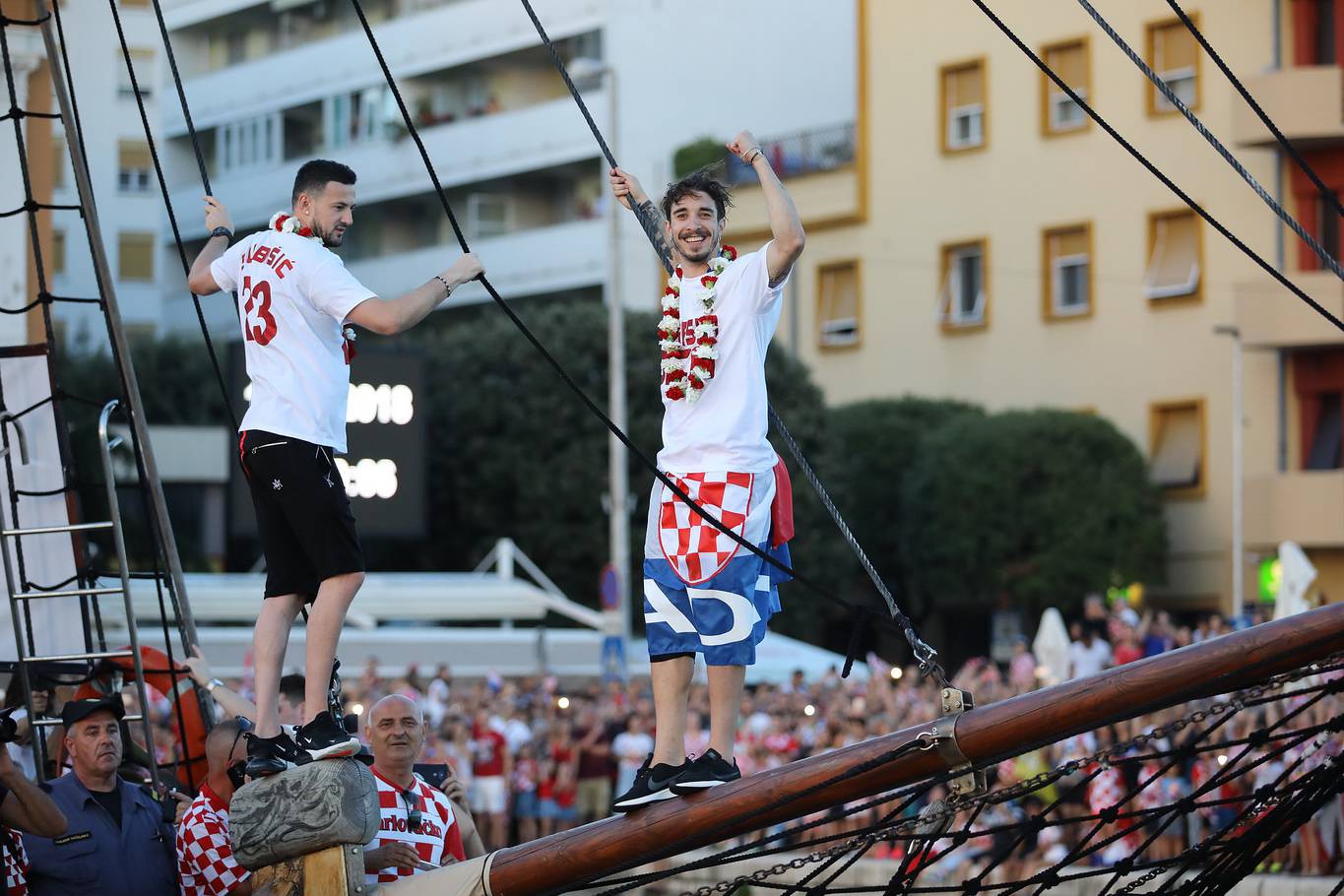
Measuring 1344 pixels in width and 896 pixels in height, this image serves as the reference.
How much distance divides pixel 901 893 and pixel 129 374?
4345 mm

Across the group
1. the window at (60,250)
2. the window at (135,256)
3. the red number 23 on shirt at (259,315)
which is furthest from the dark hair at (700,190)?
the window at (135,256)

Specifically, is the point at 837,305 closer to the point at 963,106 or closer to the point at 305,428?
the point at 963,106

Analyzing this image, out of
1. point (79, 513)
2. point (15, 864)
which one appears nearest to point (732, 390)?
point (15, 864)

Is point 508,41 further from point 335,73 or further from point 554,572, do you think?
point 554,572

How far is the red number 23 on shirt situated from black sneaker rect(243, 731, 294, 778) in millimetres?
1270

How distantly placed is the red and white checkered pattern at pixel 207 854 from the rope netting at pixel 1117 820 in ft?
4.53

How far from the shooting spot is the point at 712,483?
7.04 meters

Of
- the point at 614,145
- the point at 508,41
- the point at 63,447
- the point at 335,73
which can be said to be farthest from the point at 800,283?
the point at 63,447

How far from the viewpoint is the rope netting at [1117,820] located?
23.6 ft

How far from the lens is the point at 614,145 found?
126 ft

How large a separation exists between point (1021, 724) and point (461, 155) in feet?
145

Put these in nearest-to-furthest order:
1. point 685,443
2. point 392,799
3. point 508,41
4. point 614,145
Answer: point 685,443
point 392,799
point 614,145
point 508,41

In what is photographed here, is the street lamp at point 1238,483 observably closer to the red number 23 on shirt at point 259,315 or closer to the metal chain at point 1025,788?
the metal chain at point 1025,788

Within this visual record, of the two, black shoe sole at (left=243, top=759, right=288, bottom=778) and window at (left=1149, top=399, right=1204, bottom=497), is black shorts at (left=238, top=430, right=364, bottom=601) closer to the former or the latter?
black shoe sole at (left=243, top=759, right=288, bottom=778)
